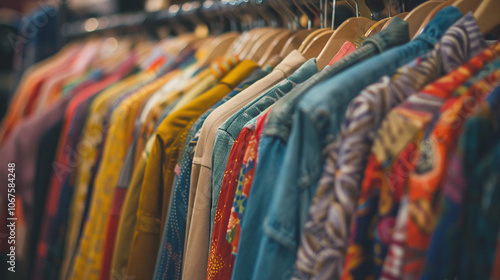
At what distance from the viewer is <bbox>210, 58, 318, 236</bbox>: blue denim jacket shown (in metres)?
0.64

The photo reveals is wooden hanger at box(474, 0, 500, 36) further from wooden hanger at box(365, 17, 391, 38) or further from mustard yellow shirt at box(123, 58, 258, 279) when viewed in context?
mustard yellow shirt at box(123, 58, 258, 279)

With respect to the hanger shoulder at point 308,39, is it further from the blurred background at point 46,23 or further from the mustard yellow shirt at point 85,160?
the blurred background at point 46,23

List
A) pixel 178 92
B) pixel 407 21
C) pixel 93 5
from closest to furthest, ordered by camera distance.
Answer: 1. pixel 407 21
2. pixel 178 92
3. pixel 93 5

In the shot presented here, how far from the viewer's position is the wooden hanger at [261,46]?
0.87m

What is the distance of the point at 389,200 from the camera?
43 cm

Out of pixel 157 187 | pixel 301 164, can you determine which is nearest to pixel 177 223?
pixel 157 187

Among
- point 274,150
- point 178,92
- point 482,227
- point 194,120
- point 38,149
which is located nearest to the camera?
point 482,227

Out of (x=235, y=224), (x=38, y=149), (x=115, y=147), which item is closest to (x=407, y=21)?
(x=235, y=224)

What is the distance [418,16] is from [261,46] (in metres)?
0.32

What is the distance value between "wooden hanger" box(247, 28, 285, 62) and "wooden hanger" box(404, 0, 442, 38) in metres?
0.30

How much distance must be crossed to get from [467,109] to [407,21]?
270mm

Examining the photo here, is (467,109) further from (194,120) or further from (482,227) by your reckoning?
(194,120)

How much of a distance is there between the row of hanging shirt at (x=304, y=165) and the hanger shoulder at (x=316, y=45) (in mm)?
31

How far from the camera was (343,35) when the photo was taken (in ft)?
2.31
